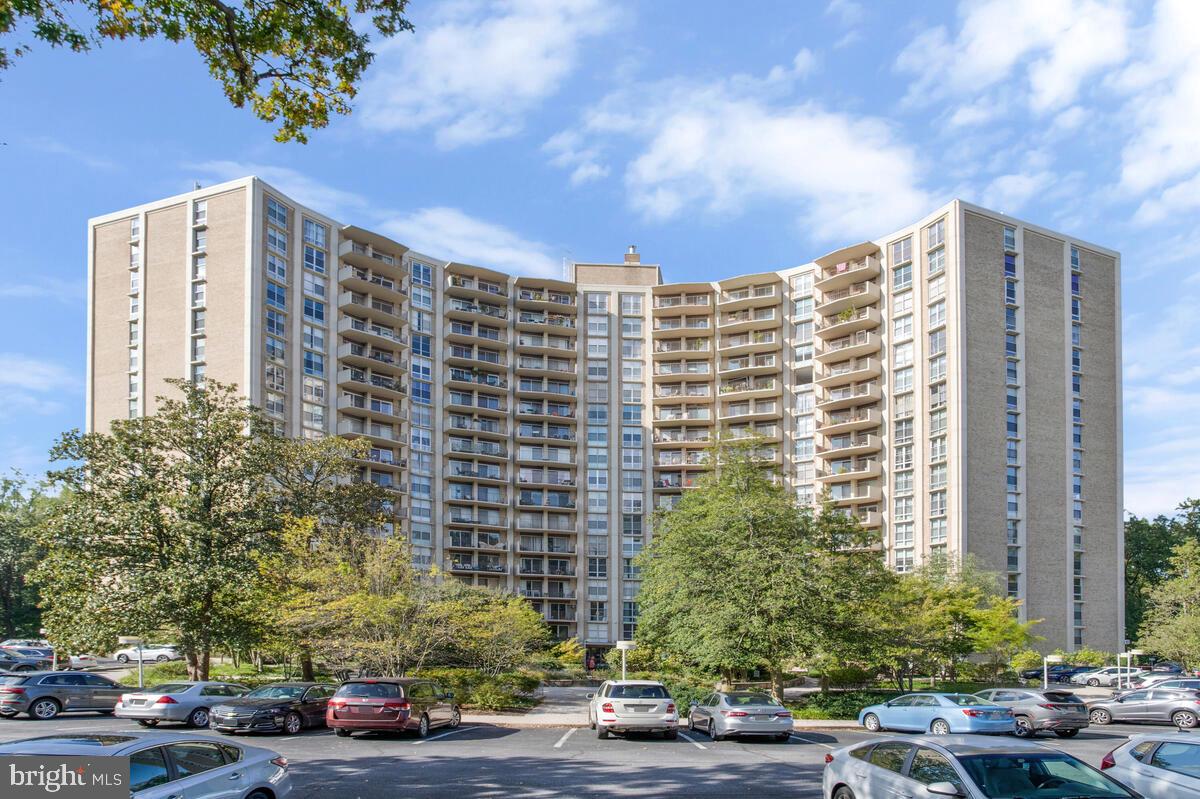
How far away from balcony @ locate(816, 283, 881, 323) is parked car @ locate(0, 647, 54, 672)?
6441cm

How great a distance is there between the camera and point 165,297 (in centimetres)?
7344

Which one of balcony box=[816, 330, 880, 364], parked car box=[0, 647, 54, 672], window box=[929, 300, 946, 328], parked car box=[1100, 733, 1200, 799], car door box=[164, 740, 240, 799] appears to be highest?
window box=[929, 300, 946, 328]

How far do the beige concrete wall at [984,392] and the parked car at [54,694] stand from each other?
194 ft

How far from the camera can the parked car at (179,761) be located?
980 cm

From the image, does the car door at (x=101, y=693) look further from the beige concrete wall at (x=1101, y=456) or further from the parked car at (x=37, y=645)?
the beige concrete wall at (x=1101, y=456)

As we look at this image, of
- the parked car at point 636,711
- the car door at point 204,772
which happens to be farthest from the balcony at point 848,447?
the car door at point 204,772

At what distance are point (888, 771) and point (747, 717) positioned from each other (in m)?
13.2

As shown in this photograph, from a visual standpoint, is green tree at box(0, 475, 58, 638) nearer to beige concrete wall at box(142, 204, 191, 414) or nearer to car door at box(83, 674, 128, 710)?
beige concrete wall at box(142, 204, 191, 414)

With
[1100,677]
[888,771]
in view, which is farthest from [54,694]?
[1100,677]

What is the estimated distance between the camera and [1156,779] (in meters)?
12.5

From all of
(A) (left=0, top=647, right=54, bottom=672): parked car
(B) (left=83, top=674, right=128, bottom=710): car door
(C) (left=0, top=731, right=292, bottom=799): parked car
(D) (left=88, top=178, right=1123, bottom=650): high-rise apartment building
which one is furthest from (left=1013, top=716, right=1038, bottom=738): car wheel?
(A) (left=0, top=647, right=54, bottom=672): parked car

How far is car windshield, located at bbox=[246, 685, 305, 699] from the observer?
25859mm

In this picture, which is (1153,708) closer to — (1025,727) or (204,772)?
(1025,727)

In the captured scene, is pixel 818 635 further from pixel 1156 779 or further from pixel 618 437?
pixel 618 437
